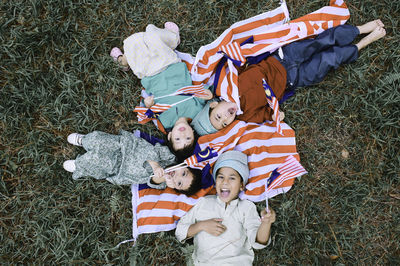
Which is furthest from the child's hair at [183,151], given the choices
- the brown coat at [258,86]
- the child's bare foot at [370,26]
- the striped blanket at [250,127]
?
the child's bare foot at [370,26]

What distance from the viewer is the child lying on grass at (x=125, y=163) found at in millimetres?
3479

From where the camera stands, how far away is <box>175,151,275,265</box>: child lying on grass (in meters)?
3.48

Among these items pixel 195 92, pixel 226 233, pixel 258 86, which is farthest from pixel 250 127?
pixel 226 233

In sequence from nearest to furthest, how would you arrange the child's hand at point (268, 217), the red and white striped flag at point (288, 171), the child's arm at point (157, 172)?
the red and white striped flag at point (288, 171), the child's hand at point (268, 217), the child's arm at point (157, 172)

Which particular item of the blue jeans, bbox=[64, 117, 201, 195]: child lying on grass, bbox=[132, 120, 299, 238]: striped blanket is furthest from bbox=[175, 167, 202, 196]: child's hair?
the blue jeans

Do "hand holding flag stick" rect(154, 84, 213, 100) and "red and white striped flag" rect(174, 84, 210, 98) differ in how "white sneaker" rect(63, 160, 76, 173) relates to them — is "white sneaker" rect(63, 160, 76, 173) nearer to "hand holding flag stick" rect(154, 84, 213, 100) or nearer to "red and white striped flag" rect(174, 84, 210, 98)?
"hand holding flag stick" rect(154, 84, 213, 100)

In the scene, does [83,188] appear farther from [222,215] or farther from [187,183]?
[222,215]

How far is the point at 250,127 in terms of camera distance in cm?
392

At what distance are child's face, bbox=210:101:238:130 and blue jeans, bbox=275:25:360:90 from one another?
0.93 metres

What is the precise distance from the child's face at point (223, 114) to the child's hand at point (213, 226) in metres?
1.22

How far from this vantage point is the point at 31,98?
146 inches

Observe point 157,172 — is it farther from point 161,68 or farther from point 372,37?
point 372,37

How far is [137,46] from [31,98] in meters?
1.56

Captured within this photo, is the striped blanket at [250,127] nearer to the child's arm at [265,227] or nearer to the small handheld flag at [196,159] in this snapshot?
the small handheld flag at [196,159]
